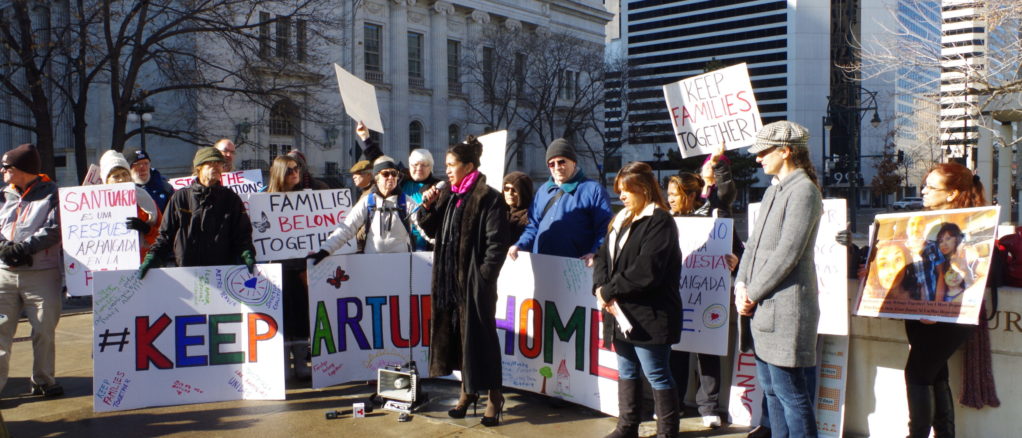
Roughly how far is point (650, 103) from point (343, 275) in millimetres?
50977

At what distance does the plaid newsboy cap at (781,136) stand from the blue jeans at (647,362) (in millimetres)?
1294

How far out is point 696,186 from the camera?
6.09 meters

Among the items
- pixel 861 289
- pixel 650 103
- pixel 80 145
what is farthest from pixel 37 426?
pixel 650 103

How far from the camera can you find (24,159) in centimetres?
605

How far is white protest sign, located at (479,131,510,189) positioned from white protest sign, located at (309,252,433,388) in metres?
0.77

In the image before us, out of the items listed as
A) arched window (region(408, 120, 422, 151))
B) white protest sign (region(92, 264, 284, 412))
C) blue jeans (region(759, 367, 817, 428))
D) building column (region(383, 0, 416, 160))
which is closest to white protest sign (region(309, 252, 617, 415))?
white protest sign (region(92, 264, 284, 412))

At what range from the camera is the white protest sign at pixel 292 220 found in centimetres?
694

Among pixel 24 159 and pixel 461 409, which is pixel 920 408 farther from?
pixel 24 159

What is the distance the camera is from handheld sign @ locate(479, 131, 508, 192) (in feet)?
20.1

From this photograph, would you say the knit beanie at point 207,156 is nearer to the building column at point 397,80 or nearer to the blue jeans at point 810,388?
the blue jeans at point 810,388

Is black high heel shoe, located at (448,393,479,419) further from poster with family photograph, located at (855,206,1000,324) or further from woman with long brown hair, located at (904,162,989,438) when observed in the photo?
woman with long brown hair, located at (904,162,989,438)

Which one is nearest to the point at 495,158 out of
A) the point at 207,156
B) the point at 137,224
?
the point at 207,156

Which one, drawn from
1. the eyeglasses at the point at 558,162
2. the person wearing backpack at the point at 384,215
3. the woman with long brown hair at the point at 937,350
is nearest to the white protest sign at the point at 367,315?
the person wearing backpack at the point at 384,215

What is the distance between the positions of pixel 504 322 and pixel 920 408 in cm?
287
